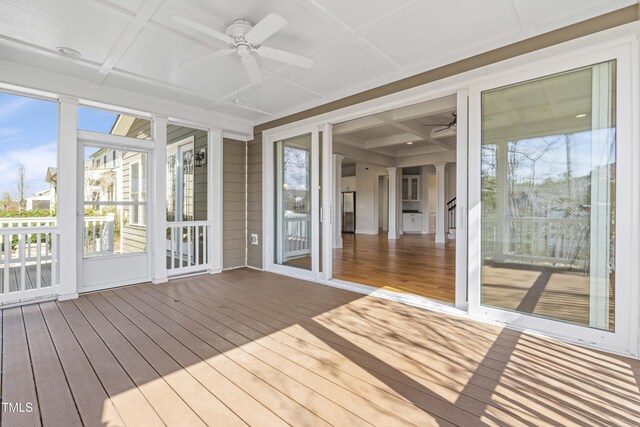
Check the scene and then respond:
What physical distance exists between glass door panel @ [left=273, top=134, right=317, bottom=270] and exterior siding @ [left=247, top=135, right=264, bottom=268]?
33 cm

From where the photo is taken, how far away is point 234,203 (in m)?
5.45

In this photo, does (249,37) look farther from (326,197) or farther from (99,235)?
(99,235)

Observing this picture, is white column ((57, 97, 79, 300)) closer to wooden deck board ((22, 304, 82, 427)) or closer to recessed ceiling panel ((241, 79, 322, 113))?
wooden deck board ((22, 304, 82, 427))

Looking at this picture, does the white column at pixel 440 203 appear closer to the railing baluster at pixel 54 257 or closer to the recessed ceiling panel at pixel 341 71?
the recessed ceiling panel at pixel 341 71

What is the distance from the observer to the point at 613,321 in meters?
2.32

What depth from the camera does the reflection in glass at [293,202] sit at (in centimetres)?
476

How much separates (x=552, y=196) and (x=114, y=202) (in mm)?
5083

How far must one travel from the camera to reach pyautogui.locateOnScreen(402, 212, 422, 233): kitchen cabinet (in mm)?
11625

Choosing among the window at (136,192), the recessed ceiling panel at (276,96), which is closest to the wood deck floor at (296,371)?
the window at (136,192)

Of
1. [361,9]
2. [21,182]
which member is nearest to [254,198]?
[21,182]

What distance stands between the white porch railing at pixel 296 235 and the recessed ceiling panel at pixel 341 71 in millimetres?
1922

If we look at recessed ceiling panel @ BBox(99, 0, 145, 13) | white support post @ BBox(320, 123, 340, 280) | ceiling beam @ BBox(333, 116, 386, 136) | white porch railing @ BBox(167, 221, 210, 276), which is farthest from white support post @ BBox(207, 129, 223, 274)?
recessed ceiling panel @ BBox(99, 0, 145, 13)

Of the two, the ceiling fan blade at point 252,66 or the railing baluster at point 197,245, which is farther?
the railing baluster at point 197,245

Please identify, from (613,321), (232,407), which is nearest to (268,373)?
(232,407)
